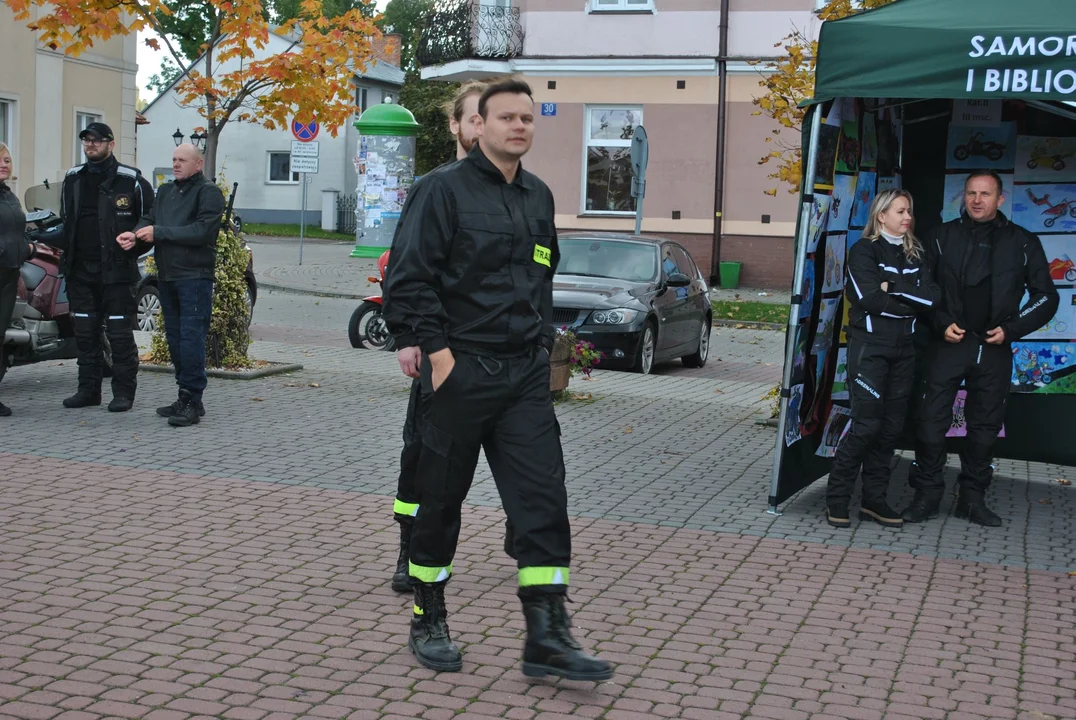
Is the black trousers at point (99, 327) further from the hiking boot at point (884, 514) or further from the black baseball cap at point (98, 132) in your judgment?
the hiking boot at point (884, 514)

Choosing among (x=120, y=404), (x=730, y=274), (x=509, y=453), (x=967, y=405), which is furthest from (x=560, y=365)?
(x=730, y=274)

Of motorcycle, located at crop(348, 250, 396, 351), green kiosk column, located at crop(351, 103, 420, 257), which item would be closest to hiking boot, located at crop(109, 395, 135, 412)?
motorcycle, located at crop(348, 250, 396, 351)

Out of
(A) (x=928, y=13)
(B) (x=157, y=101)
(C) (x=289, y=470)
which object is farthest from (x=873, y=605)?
(B) (x=157, y=101)

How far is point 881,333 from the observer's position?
287 inches

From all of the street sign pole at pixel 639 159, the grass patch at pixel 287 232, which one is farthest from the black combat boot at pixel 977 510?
the grass patch at pixel 287 232

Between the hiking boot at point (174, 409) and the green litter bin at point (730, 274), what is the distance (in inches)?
736

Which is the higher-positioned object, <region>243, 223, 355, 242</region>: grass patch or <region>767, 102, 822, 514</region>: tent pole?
<region>767, 102, 822, 514</region>: tent pole

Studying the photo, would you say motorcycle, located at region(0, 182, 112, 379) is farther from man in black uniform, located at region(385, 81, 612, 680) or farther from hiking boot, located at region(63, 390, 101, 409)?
man in black uniform, located at region(385, 81, 612, 680)

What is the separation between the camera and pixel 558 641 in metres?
4.71

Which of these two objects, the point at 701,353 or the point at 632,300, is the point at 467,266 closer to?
the point at 632,300

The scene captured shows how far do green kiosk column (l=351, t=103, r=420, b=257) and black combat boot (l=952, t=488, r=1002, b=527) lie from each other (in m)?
20.4

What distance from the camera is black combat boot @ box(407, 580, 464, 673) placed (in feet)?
15.9

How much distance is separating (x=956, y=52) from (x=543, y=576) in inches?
148

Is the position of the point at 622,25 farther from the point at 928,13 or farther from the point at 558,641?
the point at 558,641
